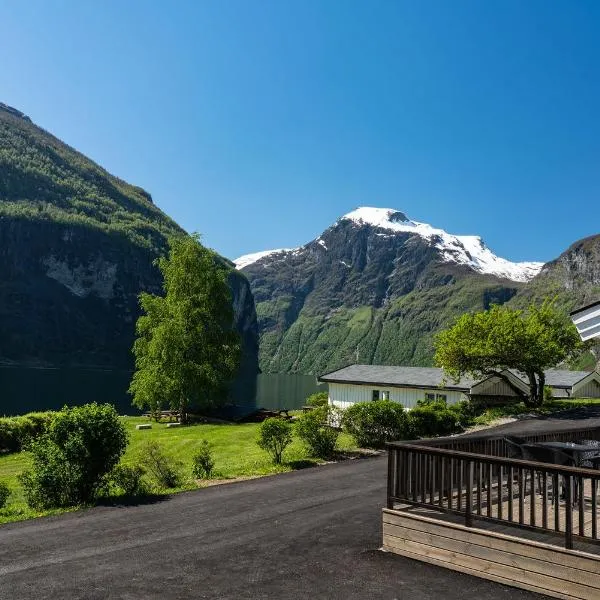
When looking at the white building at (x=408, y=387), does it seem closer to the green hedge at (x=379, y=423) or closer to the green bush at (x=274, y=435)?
the green hedge at (x=379, y=423)

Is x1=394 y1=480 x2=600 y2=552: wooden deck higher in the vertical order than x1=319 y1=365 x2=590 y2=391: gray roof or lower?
lower

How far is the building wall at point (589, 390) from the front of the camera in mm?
67375

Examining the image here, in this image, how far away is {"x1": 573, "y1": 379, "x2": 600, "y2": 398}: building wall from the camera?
67.4 metres

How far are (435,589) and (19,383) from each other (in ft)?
395

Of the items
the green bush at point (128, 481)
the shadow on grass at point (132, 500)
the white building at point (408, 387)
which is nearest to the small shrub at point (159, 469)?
the green bush at point (128, 481)

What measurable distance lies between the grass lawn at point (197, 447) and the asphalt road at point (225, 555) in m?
2.64

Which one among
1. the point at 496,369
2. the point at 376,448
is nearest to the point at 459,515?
the point at 376,448

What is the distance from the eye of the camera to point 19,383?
112 m

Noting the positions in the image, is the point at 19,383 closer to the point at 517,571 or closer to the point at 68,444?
the point at 68,444

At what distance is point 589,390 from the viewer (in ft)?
230

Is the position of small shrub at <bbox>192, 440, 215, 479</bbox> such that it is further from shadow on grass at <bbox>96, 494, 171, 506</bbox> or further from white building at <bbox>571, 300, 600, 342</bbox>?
white building at <bbox>571, 300, 600, 342</bbox>

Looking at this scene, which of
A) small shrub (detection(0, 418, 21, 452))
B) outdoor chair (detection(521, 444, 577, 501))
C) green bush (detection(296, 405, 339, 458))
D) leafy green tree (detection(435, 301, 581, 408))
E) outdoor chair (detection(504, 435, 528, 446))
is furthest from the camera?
leafy green tree (detection(435, 301, 581, 408))

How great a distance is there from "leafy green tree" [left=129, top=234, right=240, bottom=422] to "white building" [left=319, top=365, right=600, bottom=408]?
930cm

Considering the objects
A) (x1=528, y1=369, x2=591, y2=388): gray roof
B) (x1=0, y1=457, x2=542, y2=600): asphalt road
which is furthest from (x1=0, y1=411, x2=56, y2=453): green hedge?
(x1=528, y1=369, x2=591, y2=388): gray roof
